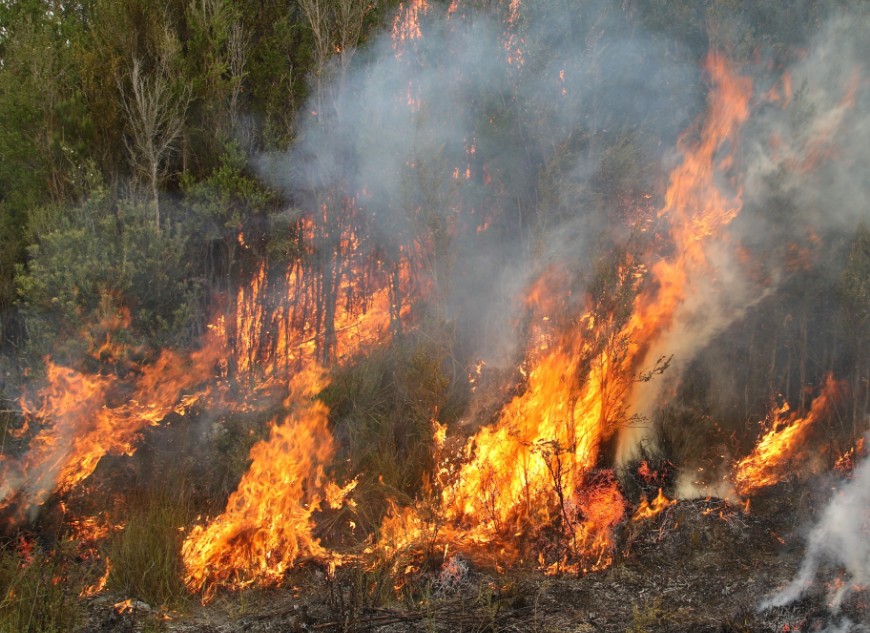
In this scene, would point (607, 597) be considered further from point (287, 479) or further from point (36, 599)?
point (36, 599)

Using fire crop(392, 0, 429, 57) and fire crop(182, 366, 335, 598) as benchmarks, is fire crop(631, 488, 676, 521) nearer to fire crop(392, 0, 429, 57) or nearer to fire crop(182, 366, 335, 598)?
fire crop(182, 366, 335, 598)

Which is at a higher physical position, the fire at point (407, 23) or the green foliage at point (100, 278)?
the fire at point (407, 23)

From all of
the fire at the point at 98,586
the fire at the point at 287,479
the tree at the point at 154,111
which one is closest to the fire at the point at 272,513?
the fire at the point at 287,479

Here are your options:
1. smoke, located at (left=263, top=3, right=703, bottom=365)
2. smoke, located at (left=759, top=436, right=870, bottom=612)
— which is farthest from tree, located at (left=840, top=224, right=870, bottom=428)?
smoke, located at (left=263, top=3, right=703, bottom=365)

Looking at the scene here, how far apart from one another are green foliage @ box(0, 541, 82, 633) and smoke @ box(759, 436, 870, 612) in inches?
196

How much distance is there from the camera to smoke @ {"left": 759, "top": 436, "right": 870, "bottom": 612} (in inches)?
204

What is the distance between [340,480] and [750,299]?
16.1 feet

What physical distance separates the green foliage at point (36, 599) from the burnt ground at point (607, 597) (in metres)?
0.24

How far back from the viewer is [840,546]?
5723 mm

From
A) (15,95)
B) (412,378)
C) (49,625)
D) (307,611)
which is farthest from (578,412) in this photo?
(15,95)

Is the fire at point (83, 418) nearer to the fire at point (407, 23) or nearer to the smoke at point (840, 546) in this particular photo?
the fire at point (407, 23)

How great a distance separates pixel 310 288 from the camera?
8.66 m

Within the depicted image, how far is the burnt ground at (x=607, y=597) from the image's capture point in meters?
5.00

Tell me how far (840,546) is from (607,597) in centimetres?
198
